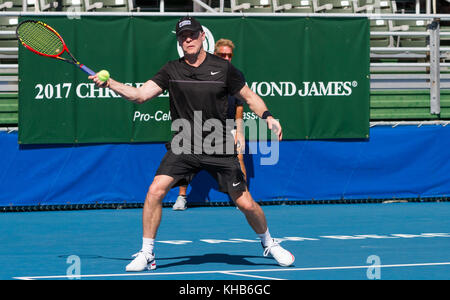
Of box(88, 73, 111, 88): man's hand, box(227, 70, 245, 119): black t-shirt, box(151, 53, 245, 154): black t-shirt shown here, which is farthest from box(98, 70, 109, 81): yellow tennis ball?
box(227, 70, 245, 119): black t-shirt

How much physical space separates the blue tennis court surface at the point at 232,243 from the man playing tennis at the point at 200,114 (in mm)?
610

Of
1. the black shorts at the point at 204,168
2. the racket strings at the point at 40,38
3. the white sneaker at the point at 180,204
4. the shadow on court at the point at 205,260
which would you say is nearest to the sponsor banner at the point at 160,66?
the white sneaker at the point at 180,204

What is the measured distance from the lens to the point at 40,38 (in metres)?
9.34

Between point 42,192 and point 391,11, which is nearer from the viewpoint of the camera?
point 42,192

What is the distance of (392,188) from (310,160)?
138cm

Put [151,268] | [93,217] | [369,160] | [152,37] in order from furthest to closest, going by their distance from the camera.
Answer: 1. [369,160]
2. [152,37]
3. [93,217]
4. [151,268]

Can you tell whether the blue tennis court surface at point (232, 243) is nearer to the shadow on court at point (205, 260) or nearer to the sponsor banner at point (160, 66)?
the shadow on court at point (205, 260)

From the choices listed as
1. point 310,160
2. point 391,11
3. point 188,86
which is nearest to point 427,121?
point 310,160

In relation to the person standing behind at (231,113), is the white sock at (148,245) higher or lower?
lower

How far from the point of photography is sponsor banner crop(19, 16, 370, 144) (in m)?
13.3

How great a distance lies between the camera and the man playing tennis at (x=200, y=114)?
331 inches

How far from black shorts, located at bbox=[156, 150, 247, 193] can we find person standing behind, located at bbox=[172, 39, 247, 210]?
150 inches

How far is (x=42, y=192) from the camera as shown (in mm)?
13312

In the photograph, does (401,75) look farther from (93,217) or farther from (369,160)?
(93,217)
